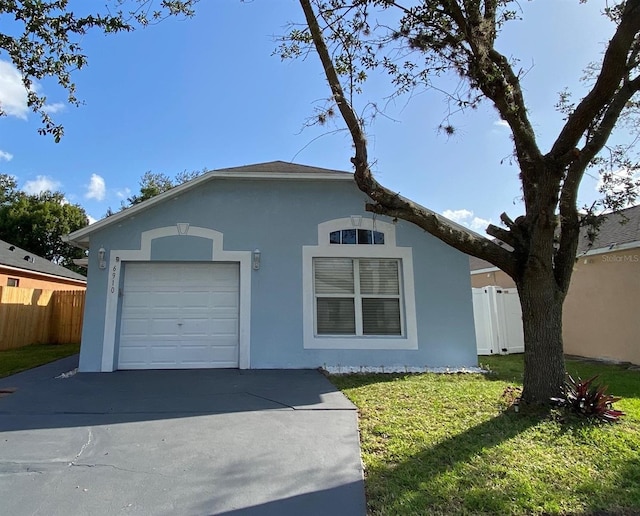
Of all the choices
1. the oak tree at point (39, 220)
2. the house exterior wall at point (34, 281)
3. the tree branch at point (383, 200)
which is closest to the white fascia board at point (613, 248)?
the tree branch at point (383, 200)

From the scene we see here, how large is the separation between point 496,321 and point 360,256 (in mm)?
5809

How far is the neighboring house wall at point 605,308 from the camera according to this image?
10.3 m

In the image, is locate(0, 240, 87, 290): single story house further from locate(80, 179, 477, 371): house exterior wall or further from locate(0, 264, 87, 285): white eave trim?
locate(80, 179, 477, 371): house exterior wall

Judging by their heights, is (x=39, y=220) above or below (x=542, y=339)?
above

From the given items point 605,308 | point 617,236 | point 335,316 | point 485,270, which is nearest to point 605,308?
point 605,308

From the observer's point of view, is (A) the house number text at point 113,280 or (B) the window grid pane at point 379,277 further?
(B) the window grid pane at point 379,277

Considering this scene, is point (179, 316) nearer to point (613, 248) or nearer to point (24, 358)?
point (24, 358)

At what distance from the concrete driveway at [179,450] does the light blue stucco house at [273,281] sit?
1.84m

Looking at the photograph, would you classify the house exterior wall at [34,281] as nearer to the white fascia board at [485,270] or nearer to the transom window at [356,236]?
the transom window at [356,236]

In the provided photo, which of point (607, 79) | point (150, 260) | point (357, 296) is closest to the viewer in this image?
point (607, 79)

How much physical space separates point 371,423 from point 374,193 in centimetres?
311

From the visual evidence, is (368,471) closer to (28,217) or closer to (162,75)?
(162,75)

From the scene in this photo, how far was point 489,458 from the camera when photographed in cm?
411

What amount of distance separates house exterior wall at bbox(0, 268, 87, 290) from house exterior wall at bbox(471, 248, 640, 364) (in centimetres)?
2022
